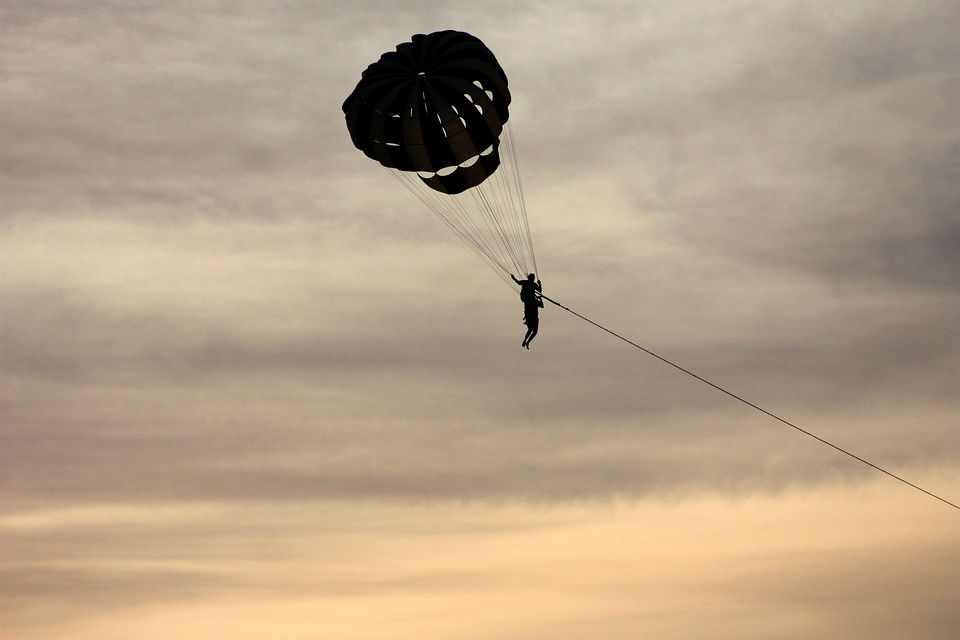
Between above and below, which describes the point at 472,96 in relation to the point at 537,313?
above

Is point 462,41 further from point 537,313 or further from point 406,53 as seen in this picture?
point 537,313

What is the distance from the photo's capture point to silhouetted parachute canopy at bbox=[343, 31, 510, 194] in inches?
2776

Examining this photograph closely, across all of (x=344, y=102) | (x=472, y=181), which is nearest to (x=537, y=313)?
(x=472, y=181)

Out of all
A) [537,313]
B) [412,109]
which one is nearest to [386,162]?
[412,109]

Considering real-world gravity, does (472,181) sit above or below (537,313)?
above

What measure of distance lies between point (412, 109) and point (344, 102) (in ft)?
10.4

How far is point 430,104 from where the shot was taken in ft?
232

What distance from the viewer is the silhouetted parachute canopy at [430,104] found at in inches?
2776

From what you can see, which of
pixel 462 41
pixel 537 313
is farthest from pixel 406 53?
pixel 537 313

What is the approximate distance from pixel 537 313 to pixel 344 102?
1152 centimetres

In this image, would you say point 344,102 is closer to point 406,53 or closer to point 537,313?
point 406,53

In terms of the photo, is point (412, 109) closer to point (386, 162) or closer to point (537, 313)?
point (386, 162)

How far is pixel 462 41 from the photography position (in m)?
71.2

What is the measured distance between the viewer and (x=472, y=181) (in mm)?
72375
